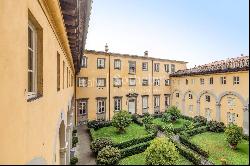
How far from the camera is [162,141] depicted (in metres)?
13.5

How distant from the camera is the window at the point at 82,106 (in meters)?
27.7

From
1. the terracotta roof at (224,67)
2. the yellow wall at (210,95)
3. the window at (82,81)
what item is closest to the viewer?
the terracotta roof at (224,67)

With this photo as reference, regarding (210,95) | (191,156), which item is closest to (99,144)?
(191,156)

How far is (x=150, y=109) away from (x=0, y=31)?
109 ft

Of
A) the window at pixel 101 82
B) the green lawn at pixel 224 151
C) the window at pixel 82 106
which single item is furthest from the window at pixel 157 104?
the green lawn at pixel 224 151

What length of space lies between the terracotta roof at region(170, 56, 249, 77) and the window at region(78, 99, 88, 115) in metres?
16.2

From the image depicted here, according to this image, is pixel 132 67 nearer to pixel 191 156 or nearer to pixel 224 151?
pixel 191 156

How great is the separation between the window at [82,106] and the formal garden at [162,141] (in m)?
1.93

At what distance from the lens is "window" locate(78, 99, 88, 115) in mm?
27656

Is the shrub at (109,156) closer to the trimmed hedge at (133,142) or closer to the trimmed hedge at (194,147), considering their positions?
the trimmed hedge at (133,142)

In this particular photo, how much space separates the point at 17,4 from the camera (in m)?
2.35

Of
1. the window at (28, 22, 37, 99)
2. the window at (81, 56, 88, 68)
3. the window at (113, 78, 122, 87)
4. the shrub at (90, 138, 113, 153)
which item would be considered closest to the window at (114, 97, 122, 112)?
the window at (113, 78, 122, 87)

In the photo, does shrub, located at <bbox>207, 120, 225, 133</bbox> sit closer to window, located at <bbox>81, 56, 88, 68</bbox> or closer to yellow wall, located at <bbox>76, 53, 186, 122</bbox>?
yellow wall, located at <bbox>76, 53, 186, 122</bbox>

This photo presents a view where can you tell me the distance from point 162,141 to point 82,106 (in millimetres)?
16735
